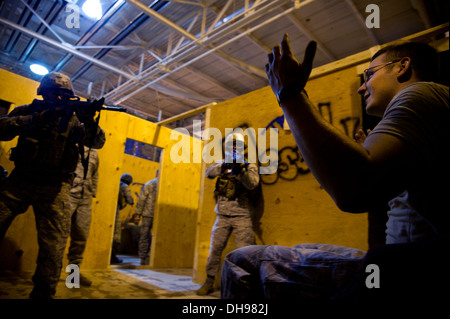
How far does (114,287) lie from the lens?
10.7 ft

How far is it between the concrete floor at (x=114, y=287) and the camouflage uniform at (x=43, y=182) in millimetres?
701

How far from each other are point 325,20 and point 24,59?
25.5 ft

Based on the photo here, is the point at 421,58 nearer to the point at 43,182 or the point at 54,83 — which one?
the point at 43,182

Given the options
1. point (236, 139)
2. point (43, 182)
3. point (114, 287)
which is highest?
point (236, 139)

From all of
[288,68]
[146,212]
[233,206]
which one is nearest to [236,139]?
[233,206]

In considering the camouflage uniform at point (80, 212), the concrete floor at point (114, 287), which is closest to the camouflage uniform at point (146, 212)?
the concrete floor at point (114, 287)

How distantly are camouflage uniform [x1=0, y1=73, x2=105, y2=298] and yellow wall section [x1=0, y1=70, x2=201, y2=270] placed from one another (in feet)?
7.03

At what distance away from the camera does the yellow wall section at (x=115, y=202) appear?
12.9 ft

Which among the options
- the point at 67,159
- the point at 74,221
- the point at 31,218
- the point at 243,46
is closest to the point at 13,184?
the point at 67,159

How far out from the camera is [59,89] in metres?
2.65

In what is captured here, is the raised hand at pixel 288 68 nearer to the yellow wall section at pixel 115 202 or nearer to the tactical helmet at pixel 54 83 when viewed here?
the tactical helmet at pixel 54 83

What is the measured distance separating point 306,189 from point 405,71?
2.22 metres

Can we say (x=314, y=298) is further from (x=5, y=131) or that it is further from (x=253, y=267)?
(x=5, y=131)

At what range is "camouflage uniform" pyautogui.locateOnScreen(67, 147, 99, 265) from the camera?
3.56 m
